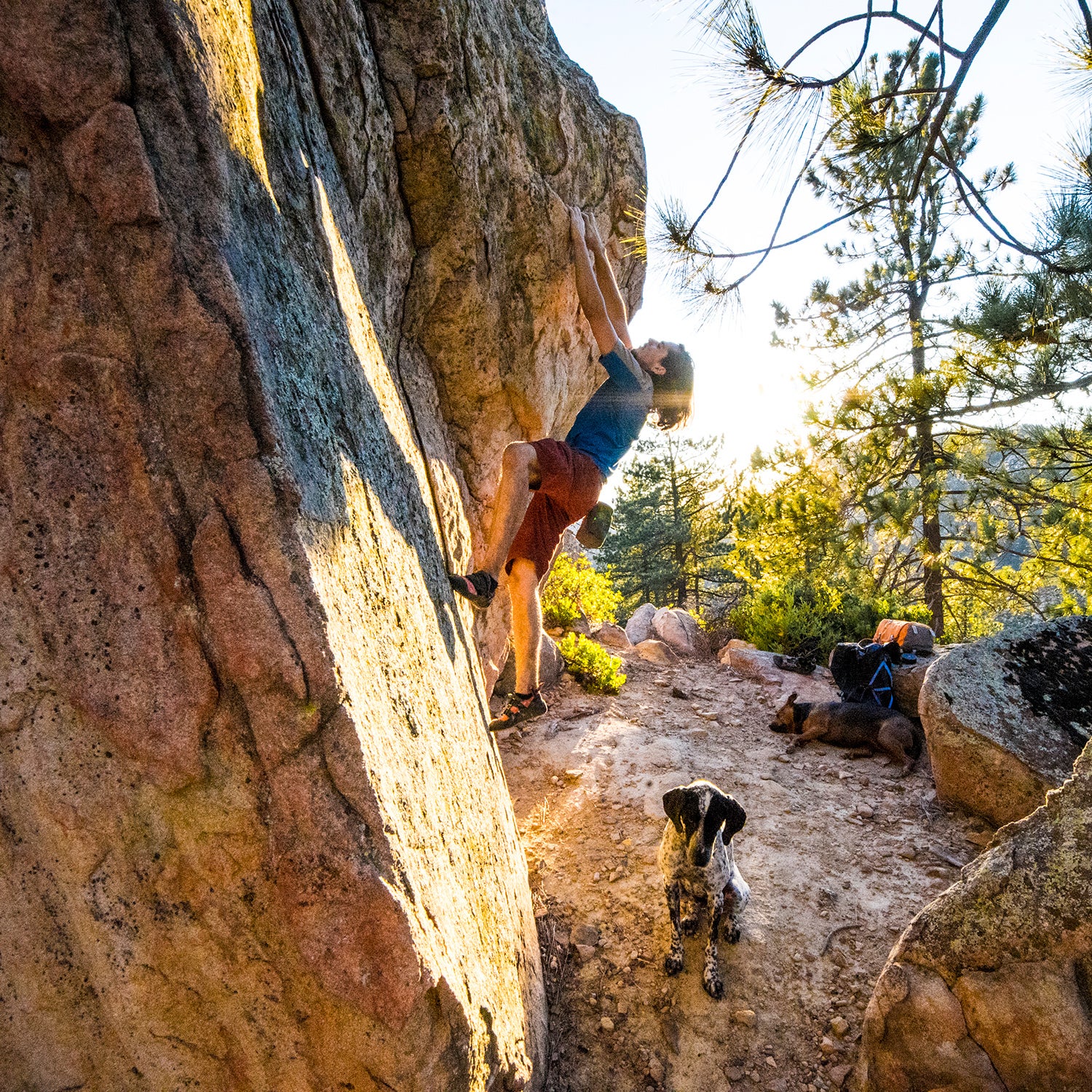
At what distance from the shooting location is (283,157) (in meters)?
2.12

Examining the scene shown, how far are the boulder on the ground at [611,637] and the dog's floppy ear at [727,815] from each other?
6280 millimetres

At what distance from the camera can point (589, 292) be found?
4492 millimetres

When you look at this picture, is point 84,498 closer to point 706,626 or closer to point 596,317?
point 596,317

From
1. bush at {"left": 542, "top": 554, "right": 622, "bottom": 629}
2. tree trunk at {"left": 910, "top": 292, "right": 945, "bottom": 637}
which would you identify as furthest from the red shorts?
tree trunk at {"left": 910, "top": 292, "right": 945, "bottom": 637}

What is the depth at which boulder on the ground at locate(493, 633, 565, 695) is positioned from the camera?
22.1ft

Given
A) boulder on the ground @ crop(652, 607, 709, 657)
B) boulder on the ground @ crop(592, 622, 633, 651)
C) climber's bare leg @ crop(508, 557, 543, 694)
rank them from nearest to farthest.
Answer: climber's bare leg @ crop(508, 557, 543, 694) → boulder on the ground @ crop(592, 622, 633, 651) → boulder on the ground @ crop(652, 607, 709, 657)

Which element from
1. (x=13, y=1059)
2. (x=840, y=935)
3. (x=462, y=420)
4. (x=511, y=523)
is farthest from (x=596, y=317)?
(x=13, y=1059)

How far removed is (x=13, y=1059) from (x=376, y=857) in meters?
0.96

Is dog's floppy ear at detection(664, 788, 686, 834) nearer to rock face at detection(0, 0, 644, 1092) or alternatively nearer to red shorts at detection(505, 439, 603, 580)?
red shorts at detection(505, 439, 603, 580)

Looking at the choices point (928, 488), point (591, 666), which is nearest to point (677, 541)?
point (928, 488)

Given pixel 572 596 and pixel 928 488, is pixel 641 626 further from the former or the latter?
pixel 928 488

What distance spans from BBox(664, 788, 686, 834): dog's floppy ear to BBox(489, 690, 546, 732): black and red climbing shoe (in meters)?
0.84

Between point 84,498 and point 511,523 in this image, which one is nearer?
point 84,498

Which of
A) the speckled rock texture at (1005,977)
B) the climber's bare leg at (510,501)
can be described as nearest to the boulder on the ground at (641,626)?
the climber's bare leg at (510,501)
